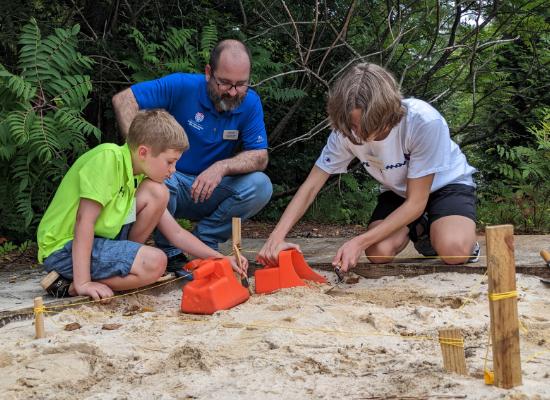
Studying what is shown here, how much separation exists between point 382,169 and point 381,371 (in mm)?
1851

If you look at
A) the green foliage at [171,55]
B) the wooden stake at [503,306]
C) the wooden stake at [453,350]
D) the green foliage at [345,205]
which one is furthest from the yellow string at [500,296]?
the green foliage at [345,205]

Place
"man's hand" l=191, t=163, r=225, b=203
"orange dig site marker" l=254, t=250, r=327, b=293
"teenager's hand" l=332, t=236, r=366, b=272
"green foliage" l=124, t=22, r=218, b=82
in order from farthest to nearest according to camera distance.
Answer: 1. "green foliage" l=124, t=22, r=218, b=82
2. "man's hand" l=191, t=163, r=225, b=203
3. "orange dig site marker" l=254, t=250, r=327, b=293
4. "teenager's hand" l=332, t=236, r=366, b=272

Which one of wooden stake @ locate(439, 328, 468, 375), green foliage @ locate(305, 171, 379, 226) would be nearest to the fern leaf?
green foliage @ locate(305, 171, 379, 226)

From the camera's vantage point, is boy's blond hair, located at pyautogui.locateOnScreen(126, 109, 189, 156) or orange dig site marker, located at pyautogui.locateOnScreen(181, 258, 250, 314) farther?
boy's blond hair, located at pyautogui.locateOnScreen(126, 109, 189, 156)

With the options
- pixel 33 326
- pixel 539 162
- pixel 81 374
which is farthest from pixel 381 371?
pixel 539 162

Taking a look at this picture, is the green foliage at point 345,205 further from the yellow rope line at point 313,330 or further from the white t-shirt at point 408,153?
the yellow rope line at point 313,330

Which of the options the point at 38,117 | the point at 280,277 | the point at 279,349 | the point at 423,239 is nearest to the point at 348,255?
the point at 280,277

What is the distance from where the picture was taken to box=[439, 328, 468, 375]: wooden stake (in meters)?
2.12

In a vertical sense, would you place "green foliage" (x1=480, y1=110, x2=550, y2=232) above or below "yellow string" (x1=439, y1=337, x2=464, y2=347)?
above

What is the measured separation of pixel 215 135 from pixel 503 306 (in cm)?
284

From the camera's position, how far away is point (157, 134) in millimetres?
3477

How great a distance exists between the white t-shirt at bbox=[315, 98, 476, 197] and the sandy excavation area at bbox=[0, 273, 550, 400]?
2.30 ft

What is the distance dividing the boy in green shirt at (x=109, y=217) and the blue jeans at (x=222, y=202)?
2.81ft

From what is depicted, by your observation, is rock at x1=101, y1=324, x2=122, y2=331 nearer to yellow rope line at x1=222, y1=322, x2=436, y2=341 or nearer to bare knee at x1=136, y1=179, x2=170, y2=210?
yellow rope line at x1=222, y1=322, x2=436, y2=341
